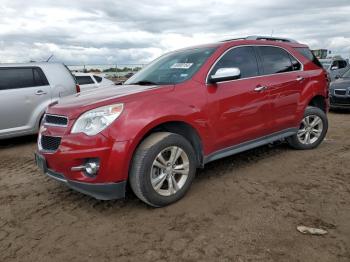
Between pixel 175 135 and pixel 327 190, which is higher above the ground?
pixel 175 135

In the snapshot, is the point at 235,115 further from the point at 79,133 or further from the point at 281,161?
the point at 79,133

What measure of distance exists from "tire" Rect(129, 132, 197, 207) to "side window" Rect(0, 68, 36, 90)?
15.2 feet

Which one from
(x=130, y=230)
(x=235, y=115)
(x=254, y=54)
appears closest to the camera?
(x=130, y=230)

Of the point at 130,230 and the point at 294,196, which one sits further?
the point at 294,196

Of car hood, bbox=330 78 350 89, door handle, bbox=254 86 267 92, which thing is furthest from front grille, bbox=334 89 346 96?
door handle, bbox=254 86 267 92

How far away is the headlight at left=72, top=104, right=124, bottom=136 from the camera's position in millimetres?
3379

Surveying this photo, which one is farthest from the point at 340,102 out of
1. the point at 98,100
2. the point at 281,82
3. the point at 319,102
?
the point at 98,100

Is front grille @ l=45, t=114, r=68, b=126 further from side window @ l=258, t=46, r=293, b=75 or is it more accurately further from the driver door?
side window @ l=258, t=46, r=293, b=75

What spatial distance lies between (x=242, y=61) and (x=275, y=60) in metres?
0.72

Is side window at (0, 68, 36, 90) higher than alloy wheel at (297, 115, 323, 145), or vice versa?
side window at (0, 68, 36, 90)

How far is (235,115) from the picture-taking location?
4297 millimetres

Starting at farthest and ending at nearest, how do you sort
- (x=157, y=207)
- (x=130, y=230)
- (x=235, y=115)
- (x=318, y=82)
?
(x=318, y=82), (x=235, y=115), (x=157, y=207), (x=130, y=230)

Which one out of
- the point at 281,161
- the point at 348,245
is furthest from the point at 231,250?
the point at 281,161

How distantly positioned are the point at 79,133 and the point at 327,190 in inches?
108
